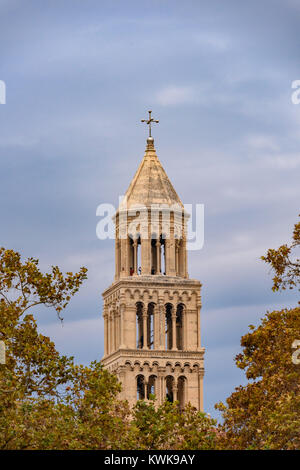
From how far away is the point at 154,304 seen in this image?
120 metres

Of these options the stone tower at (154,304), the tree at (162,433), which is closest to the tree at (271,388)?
the tree at (162,433)

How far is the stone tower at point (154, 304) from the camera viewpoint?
389 feet

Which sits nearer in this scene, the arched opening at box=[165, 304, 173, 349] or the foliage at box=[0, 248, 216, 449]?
the foliage at box=[0, 248, 216, 449]

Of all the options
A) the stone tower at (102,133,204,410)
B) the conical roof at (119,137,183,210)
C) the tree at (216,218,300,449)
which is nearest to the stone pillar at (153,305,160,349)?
the stone tower at (102,133,204,410)

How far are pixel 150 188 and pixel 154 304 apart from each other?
8.41m

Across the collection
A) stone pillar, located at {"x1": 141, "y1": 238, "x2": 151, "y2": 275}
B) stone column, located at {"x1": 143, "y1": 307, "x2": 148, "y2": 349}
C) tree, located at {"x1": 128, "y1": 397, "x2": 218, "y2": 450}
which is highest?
stone pillar, located at {"x1": 141, "y1": 238, "x2": 151, "y2": 275}

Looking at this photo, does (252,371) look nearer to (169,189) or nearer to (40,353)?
(40,353)

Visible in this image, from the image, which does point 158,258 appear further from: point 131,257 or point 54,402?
point 54,402

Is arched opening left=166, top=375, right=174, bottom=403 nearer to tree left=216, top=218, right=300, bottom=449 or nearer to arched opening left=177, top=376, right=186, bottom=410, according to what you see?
arched opening left=177, top=376, right=186, bottom=410

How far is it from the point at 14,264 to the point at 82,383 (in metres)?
4.96

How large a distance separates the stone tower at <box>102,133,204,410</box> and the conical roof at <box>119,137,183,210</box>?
0.07 meters

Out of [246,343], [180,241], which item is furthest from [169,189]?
[246,343]

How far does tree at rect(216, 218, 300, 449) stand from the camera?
59281 mm
